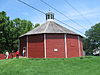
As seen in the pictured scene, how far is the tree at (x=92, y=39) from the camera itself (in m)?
73.4

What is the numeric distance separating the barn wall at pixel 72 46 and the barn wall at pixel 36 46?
16.1 feet

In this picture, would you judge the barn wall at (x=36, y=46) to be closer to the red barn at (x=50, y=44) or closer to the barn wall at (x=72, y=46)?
the red barn at (x=50, y=44)

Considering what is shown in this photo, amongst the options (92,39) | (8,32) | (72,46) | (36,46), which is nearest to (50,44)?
A: (36,46)

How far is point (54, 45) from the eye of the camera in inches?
1073

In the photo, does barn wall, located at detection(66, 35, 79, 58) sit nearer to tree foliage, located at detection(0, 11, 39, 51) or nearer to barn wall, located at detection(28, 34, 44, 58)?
barn wall, located at detection(28, 34, 44, 58)

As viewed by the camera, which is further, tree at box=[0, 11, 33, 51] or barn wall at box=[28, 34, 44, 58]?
tree at box=[0, 11, 33, 51]

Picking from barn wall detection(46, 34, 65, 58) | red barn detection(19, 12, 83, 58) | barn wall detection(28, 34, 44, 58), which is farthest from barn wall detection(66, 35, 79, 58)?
barn wall detection(28, 34, 44, 58)

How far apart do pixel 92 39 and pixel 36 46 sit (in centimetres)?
5264

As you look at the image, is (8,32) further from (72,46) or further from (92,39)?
(92,39)

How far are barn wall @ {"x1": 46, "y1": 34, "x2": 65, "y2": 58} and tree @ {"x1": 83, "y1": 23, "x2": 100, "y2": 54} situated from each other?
49806mm

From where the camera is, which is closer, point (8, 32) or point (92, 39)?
point (8, 32)

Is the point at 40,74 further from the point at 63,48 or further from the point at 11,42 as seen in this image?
the point at 11,42

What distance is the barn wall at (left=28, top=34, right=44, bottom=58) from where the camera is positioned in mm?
27345

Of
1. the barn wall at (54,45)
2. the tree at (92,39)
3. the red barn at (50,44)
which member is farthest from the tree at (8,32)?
the tree at (92,39)
